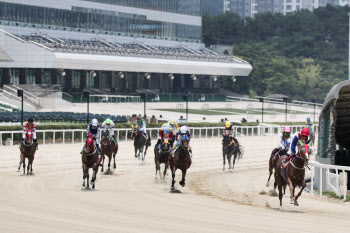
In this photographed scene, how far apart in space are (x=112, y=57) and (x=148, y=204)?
220ft

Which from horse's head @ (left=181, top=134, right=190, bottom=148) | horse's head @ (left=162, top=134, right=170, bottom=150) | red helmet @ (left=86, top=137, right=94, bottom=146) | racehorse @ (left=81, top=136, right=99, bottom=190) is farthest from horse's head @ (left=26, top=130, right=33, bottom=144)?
horse's head @ (left=181, top=134, right=190, bottom=148)

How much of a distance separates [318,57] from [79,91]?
166 feet

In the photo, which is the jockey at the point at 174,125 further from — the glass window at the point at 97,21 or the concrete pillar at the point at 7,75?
the glass window at the point at 97,21

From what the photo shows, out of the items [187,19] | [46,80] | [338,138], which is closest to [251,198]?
[338,138]

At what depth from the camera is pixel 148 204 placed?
16297 millimetres

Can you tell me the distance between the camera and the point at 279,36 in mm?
127625

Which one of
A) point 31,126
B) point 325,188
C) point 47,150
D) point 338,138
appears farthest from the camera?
point 47,150

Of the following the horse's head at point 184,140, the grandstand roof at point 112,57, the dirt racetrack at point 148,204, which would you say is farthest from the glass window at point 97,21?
the horse's head at point 184,140

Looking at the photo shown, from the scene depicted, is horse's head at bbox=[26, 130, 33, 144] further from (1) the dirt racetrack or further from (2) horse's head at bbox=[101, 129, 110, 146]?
(2) horse's head at bbox=[101, 129, 110, 146]

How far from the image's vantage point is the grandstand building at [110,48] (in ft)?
250

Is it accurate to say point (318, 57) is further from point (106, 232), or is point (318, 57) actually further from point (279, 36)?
point (106, 232)

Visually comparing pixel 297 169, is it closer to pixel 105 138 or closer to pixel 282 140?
pixel 282 140

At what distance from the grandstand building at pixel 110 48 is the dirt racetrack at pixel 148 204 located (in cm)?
4857

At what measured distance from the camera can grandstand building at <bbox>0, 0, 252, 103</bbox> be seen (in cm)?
7619
